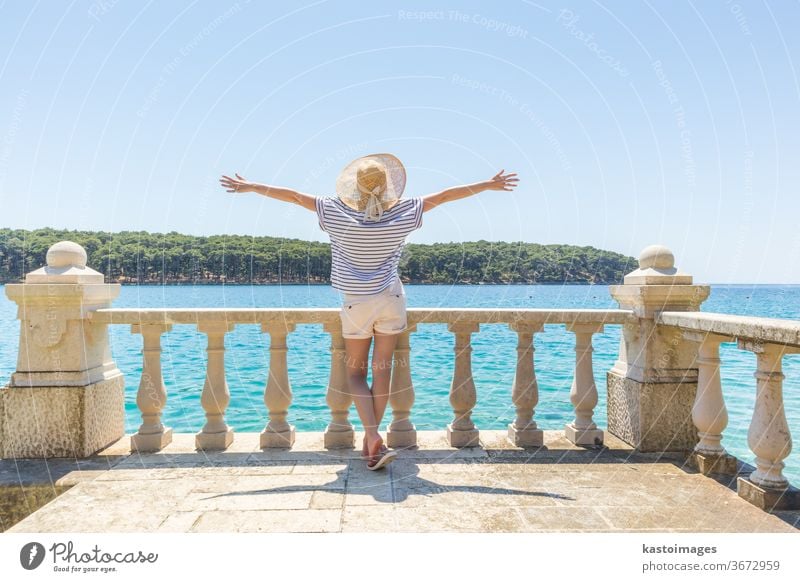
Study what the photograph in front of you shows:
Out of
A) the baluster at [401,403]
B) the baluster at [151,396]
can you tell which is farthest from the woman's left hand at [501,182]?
the baluster at [151,396]

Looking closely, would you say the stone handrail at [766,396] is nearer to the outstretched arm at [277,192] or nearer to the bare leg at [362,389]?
the bare leg at [362,389]

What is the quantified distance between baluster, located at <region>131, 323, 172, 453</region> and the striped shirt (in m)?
1.90

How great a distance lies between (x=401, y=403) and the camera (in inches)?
195

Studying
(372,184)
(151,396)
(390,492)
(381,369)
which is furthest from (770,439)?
(151,396)

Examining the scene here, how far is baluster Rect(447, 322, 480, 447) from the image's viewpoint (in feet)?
16.4

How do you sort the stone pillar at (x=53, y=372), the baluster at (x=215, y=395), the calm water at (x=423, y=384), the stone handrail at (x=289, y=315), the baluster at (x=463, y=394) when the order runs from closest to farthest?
the stone pillar at (x=53, y=372) < the stone handrail at (x=289, y=315) < the baluster at (x=215, y=395) < the baluster at (x=463, y=394) < the calm water at (x=423, y=384)

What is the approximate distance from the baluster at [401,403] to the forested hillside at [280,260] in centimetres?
1301

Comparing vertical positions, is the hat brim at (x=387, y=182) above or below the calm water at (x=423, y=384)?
above

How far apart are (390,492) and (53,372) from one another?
3.11 m

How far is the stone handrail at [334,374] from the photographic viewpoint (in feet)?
15.9

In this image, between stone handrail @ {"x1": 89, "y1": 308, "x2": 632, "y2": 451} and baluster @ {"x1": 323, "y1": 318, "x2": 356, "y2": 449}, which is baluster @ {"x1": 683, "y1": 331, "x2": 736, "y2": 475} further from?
baluster @ {"x1": 323, "y1": 318, "x2": 356, "y2": 449}

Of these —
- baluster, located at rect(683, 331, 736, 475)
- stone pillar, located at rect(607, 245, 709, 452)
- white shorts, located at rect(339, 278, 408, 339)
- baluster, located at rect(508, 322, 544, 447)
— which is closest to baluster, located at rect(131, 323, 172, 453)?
white shorts, located at rect(339, 278, 408, 339)

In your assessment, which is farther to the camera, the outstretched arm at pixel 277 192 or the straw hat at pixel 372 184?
the outstretched arm at pixel 277 192

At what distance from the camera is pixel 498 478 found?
418cm
